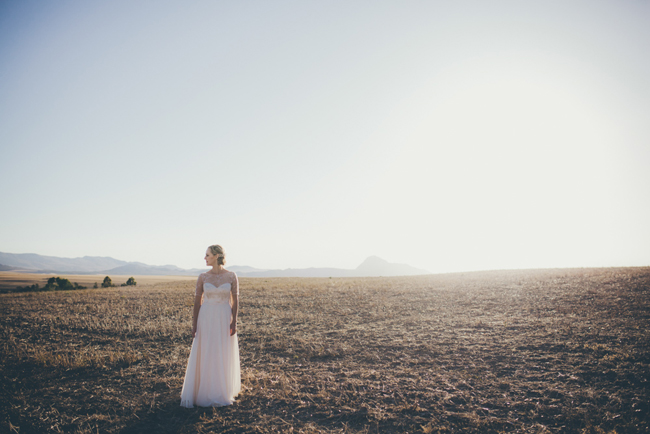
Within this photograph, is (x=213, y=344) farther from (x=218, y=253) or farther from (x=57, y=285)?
(x=57, y=285)

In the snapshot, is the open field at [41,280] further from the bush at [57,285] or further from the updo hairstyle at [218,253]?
the updo hairstyle at [218,253]

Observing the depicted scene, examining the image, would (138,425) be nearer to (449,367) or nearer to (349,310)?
(449,367)

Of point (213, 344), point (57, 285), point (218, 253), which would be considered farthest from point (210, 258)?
point (57, 285)

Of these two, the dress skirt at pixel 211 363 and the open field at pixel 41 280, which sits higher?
the dress skirt at pixel 211 363

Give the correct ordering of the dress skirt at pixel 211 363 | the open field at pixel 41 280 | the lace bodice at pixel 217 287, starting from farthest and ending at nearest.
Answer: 1. the open field at pixel 41 280
2. the lace bodice at pixel 217 287
3. the dress skirt at pixel 211 363

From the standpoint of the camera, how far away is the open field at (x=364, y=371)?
23.0 ft

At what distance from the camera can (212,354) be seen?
775cm

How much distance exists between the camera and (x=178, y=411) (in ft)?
24.6

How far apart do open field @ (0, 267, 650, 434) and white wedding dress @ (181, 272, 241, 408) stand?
0.36 m

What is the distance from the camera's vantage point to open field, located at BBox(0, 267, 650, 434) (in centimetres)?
700

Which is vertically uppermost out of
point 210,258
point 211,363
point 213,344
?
point 210,258

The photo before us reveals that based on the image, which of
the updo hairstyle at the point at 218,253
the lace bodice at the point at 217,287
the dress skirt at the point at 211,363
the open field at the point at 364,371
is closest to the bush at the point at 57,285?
the open field at the point at 364,371

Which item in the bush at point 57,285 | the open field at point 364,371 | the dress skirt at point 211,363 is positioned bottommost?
the bush at point 57,285

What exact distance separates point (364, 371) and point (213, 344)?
496 cm
